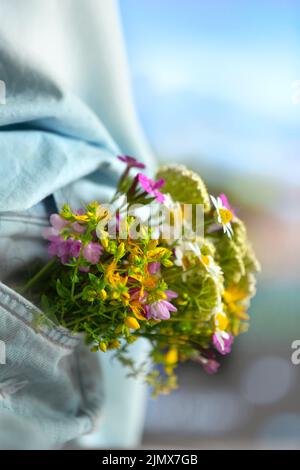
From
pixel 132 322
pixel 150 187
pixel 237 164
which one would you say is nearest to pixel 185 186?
pixel 150 187

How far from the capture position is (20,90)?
56 centimetres

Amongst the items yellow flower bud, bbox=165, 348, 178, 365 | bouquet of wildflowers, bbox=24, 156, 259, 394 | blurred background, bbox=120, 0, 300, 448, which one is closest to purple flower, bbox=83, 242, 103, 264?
bouquet of wildflowers, bbox=24, 156, 259, 394

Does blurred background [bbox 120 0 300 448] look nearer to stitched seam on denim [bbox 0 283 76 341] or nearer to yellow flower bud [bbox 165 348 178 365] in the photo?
yellow flower bud [bbox 165 348 178 365]

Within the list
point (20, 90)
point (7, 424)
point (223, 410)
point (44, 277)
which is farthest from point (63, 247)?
point (223, 410)

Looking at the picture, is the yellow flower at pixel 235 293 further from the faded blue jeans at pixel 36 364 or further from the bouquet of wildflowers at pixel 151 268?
the faded blue jeans at pixel 36 364

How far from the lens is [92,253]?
1.64 ft

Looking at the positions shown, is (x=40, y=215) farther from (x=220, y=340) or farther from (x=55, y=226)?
(x=220, y=340)

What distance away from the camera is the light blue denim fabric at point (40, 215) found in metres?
0.52

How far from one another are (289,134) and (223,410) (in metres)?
0.60

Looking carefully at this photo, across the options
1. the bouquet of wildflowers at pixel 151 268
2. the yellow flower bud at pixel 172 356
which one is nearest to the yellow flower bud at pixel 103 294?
the bouquet of wildflowers at pixel 151 268

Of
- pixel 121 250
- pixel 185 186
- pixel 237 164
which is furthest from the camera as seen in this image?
pixel 237 164

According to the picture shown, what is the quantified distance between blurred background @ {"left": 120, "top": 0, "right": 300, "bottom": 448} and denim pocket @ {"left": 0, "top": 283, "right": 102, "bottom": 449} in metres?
0.48

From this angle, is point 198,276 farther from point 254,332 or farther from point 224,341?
point 254,332

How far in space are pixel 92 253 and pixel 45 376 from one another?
15cm
